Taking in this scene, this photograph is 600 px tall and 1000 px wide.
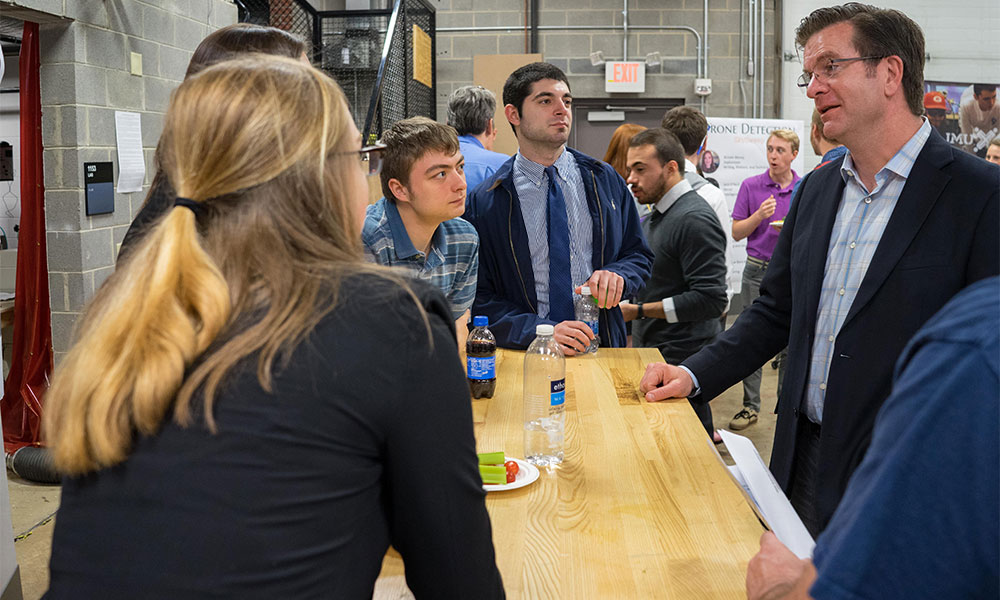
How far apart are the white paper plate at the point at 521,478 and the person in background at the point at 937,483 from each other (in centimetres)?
99

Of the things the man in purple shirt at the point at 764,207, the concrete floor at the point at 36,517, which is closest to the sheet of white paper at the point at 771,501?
the concrete floor at the point at 36,517

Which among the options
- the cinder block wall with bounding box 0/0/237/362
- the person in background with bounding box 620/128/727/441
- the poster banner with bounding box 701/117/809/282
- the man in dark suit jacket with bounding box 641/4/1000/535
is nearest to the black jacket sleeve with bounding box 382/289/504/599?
the man in dark suit jacket with bounding box 641/4/1000/535

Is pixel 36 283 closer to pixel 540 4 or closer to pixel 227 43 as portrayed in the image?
→ pixel 227 43

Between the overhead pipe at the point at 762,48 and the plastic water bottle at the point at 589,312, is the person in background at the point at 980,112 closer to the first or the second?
the overhead pipe at the point at 762,48

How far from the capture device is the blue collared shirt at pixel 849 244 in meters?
1.77

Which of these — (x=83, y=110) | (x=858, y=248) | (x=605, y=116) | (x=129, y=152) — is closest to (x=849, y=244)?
(x=858, y=248)

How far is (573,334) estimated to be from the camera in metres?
2.61

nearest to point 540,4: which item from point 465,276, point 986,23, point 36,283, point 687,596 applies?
point 986,23

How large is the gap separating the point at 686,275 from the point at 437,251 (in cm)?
121

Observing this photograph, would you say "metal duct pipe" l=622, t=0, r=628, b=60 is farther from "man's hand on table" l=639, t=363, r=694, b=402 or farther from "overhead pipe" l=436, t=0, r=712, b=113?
"man's hand on table" l=639, t=363, r=694, b=402

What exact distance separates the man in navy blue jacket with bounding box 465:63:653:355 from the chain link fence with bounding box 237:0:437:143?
3481 millimetres

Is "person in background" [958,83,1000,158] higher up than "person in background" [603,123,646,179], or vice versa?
"person in background" [958,83,1000,158]

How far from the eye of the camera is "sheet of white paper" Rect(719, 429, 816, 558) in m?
1.34

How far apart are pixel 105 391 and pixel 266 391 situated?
0.16 m
